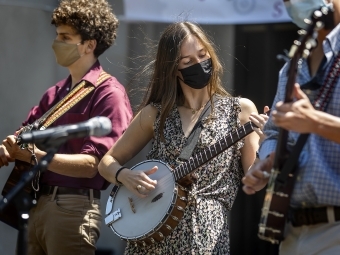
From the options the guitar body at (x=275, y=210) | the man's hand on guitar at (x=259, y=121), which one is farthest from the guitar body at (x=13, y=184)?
the guitar body at (x=275, y=210)

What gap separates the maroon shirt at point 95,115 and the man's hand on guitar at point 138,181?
44 centimetres

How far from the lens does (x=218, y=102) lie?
4.23 metres

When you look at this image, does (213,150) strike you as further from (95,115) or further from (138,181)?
(95,115)

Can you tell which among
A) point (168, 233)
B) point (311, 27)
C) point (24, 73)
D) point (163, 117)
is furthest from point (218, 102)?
point (24, 73)

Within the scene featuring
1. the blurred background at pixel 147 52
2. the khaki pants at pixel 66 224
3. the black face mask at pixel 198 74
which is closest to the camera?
the black face mask at pixel 198 74

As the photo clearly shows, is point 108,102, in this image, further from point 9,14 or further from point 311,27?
point 311,27

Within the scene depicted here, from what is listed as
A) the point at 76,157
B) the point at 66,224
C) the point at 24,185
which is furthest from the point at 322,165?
the point at 66,224

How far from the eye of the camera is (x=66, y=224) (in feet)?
15.1

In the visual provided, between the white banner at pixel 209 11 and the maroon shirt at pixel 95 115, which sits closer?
the maroon shirt at pixel 95 115

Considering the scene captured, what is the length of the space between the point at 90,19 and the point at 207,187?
5.24 ft

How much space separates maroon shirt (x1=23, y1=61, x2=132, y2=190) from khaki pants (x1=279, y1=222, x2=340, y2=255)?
177cm

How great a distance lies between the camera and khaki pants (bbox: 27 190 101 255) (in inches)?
181

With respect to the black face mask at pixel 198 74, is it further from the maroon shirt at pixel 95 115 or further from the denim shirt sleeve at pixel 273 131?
the denim shirt sleeve at pixel 273 131

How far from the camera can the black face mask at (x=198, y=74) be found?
420 cm
